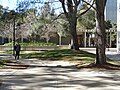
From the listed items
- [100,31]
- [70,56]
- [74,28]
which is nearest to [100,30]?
[100,31]

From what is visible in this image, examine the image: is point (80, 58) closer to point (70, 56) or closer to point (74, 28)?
point (70, 56)

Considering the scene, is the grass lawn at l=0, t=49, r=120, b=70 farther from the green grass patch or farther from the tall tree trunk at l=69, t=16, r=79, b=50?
the tall tree trunk at l=69, t=16, r=79, b=50

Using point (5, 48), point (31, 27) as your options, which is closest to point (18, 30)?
point (31, 27)

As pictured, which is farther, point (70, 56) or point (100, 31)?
point (70, 56)

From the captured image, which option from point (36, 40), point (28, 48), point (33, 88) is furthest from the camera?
point (36, 40)

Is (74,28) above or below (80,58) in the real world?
above

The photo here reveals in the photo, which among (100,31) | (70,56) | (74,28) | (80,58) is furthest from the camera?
(74,28)

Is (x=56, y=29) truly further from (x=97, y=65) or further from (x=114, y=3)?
(x=97, y=65)

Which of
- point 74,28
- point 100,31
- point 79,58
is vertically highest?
point 74,28

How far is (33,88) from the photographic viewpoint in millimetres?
11500

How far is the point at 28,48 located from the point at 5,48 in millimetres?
5157

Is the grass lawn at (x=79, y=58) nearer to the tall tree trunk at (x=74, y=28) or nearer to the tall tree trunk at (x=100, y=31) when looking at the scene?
the tall tree trunk at (x=100, y=31)

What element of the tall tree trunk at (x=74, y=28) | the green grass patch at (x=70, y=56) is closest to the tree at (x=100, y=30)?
the green grass patch at (x=70, y=56)

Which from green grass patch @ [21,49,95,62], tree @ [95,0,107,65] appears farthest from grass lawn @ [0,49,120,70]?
tree @ [95,0,107,65]
